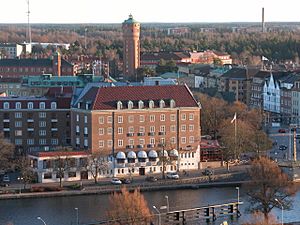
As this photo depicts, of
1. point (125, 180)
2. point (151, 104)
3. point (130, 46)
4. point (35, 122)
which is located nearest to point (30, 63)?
point (130, 46)

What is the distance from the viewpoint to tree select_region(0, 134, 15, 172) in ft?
68.8

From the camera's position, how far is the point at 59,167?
20328 millimetres

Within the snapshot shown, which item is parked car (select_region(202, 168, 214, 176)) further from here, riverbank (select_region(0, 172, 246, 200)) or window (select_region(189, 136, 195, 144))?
window (select_region(189, 136, 195, 144))

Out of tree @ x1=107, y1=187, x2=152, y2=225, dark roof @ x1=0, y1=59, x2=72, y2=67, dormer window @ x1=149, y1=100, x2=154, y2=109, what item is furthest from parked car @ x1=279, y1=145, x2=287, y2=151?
dark roof @ x1=0, y1=59, x2=72, y2=67

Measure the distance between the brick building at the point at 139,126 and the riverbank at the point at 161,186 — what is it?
1.06 m

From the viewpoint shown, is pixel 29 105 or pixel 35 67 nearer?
pixel 29 105

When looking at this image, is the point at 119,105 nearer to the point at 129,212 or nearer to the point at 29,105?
the point at 29,105

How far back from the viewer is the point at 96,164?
20.7 metres

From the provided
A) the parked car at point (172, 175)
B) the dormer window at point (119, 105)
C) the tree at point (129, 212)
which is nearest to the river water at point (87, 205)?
the parked car at point (172, 175)

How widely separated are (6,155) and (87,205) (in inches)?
132

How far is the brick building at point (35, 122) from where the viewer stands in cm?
2297

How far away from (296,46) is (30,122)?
29.3m

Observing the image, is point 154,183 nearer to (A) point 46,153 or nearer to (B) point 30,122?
(A) point 46,153

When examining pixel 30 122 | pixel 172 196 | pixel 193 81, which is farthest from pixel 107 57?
pixel 172 196
